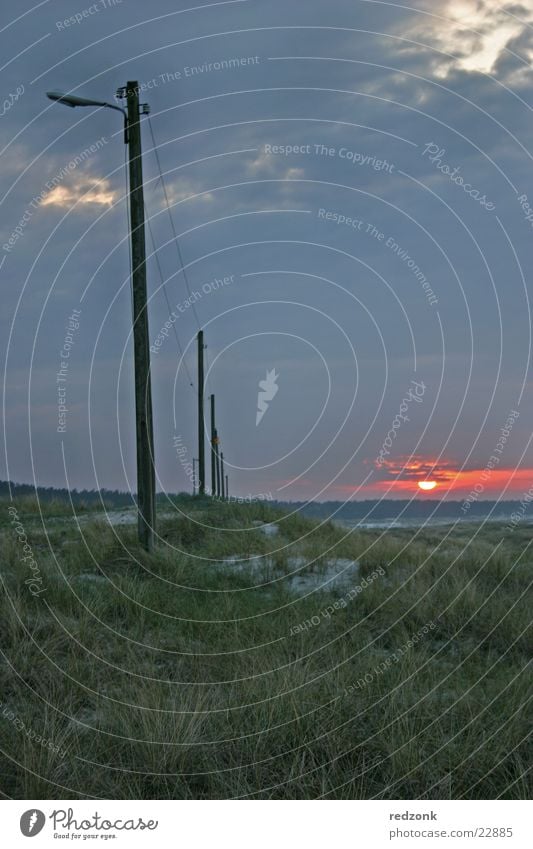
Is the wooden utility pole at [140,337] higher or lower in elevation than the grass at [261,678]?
higher

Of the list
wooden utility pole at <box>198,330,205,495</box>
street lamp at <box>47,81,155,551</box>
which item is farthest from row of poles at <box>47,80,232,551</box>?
wooden utility pole at <box>198,330,205,495</box>

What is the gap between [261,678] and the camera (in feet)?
Answer: 24.4

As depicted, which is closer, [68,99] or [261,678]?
[261,678]

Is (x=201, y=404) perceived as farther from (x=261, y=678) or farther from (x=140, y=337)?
(x=261, y=678)

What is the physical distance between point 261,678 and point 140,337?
8532mm

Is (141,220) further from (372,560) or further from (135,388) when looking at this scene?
(372,560)

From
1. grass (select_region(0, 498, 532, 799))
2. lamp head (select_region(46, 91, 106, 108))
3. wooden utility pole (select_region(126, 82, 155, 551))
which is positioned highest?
lamp head (select_region(46, 91, 106, 108))

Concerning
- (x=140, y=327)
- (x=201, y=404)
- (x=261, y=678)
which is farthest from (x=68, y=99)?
(x=201, y=404)

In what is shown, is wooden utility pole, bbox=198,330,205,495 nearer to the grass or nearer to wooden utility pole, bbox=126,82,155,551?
wooden utility pole, bbox=126,82,155,551

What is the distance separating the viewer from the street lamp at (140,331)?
1445cm

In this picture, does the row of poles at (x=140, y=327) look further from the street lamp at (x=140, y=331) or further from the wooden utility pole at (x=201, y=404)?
the wooden utility pole at (x=201, y=404)

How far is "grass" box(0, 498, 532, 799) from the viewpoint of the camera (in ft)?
19.3

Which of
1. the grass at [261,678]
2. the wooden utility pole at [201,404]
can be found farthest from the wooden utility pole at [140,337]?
the wooden utility pole at [201,404]
